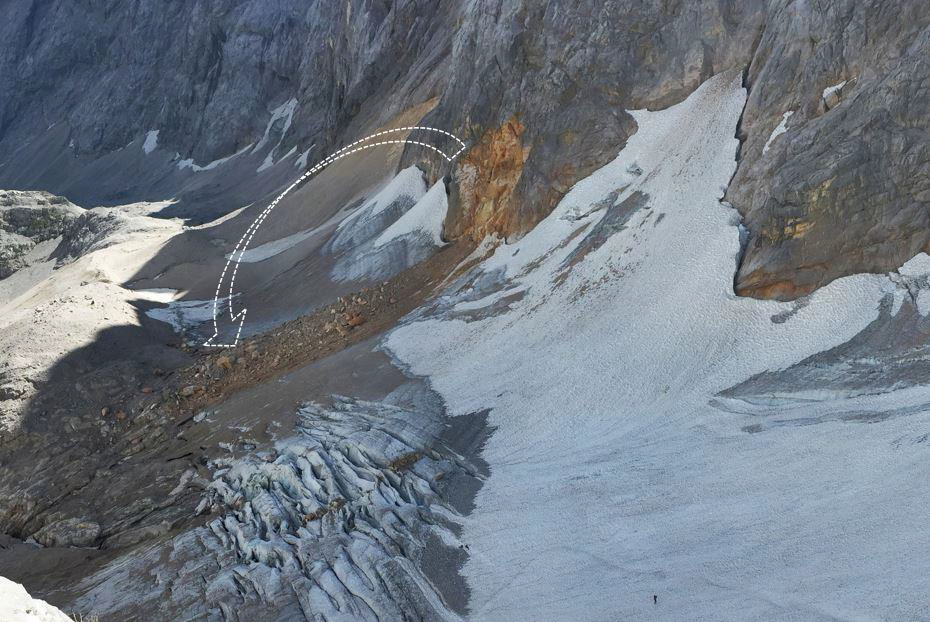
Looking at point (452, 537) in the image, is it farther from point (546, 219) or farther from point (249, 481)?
point (546, 219)

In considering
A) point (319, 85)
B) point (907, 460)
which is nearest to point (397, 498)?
point (907, 460)

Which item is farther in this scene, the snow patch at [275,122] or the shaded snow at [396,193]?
the snow patch at [275,122]

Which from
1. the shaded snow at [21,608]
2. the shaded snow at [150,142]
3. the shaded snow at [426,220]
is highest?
the shaded snow at [426,220]

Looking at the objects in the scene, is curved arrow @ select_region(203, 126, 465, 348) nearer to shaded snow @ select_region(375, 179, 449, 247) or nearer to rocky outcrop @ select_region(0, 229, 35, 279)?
shaded snow @ select_region(375, 179, 449, 247)

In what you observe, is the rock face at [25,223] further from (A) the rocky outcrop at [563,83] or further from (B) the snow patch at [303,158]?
(A) the rocky outcrop at [563,83]

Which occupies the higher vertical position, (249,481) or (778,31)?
(778,31)

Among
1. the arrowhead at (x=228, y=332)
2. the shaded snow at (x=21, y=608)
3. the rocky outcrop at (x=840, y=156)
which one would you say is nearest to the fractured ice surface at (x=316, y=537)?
the shaded snow at (x=21, y=608)

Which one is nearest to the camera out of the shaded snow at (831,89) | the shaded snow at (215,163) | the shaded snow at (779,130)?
the shaded snow at (831,89)
